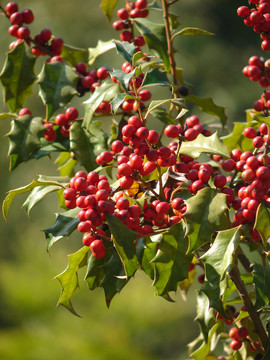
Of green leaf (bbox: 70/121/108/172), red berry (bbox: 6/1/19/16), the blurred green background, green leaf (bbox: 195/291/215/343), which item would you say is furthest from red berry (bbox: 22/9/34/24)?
the blurred green background

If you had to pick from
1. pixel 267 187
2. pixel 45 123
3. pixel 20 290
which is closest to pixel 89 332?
pixel 20 290

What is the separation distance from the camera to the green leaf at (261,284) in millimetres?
736

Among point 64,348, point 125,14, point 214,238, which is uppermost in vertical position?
point 125,14

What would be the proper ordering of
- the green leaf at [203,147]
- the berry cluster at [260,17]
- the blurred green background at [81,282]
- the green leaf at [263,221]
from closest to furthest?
the green leaf at [263,221]
the green leaf at [203,147]
the berry cluster at [260,17]
the blurred green background at [81,282]

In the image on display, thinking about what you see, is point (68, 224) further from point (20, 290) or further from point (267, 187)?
point (20, 290)

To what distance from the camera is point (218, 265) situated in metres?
0.68

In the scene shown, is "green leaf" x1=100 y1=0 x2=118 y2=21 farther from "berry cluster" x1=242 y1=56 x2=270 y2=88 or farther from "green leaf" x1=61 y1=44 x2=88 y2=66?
"berry cluster" x1=242 y1=56 x2=270 y2=88

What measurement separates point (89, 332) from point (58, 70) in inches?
107

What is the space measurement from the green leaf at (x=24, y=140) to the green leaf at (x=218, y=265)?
0.38 m

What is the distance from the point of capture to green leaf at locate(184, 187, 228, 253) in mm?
668

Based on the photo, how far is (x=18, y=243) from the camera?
498 centimetres

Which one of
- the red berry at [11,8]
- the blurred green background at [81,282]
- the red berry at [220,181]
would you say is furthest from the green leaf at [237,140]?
the blurred green background at [81,282]

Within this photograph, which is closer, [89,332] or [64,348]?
[64,348]

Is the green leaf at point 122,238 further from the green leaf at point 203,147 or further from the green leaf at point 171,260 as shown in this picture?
the green leaf at point 203,147
